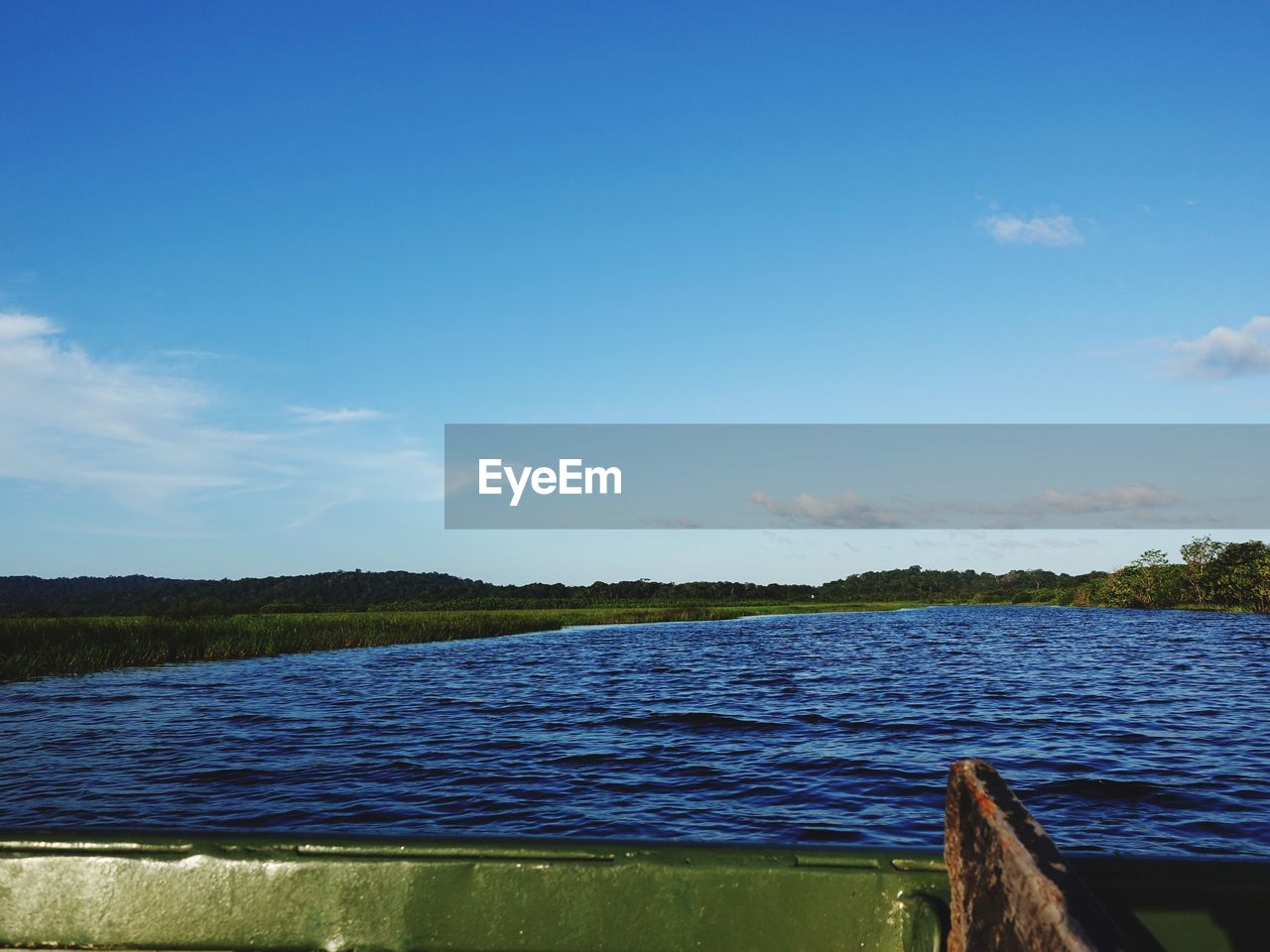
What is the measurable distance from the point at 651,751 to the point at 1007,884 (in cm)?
1661

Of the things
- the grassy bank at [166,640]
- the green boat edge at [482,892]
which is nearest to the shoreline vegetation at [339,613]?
the grassy bank at [166,640]

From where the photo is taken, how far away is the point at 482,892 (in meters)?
3.97

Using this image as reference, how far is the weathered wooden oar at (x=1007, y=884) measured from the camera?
252cm

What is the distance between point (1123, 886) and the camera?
3.71 metres

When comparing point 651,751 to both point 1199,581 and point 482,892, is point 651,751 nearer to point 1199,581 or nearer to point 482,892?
point 482,892

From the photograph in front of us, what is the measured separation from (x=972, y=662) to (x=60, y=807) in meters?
38.9

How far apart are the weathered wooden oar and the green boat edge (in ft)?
2.40

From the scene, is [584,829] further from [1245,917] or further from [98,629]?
[98,629]

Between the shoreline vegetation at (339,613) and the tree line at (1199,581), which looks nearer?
the shoreline vegetation at (339,613)

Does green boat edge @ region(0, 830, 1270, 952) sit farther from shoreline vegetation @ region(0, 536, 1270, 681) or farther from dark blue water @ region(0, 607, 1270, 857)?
shoreline vegetation @ region(0, 536, 1270, 681)

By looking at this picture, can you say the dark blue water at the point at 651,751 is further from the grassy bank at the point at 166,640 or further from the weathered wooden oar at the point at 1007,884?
the weathered wooden oar at the point at 1007,884

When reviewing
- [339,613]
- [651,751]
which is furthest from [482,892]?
[339,613]

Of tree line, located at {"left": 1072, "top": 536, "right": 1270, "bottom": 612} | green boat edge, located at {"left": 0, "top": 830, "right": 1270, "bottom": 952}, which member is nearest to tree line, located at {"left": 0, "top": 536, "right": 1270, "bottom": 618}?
tree line, located at {"left": 1072, "top": 536, "right": 1270, "bottom": 612}

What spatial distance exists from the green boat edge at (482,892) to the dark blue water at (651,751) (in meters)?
7.14
